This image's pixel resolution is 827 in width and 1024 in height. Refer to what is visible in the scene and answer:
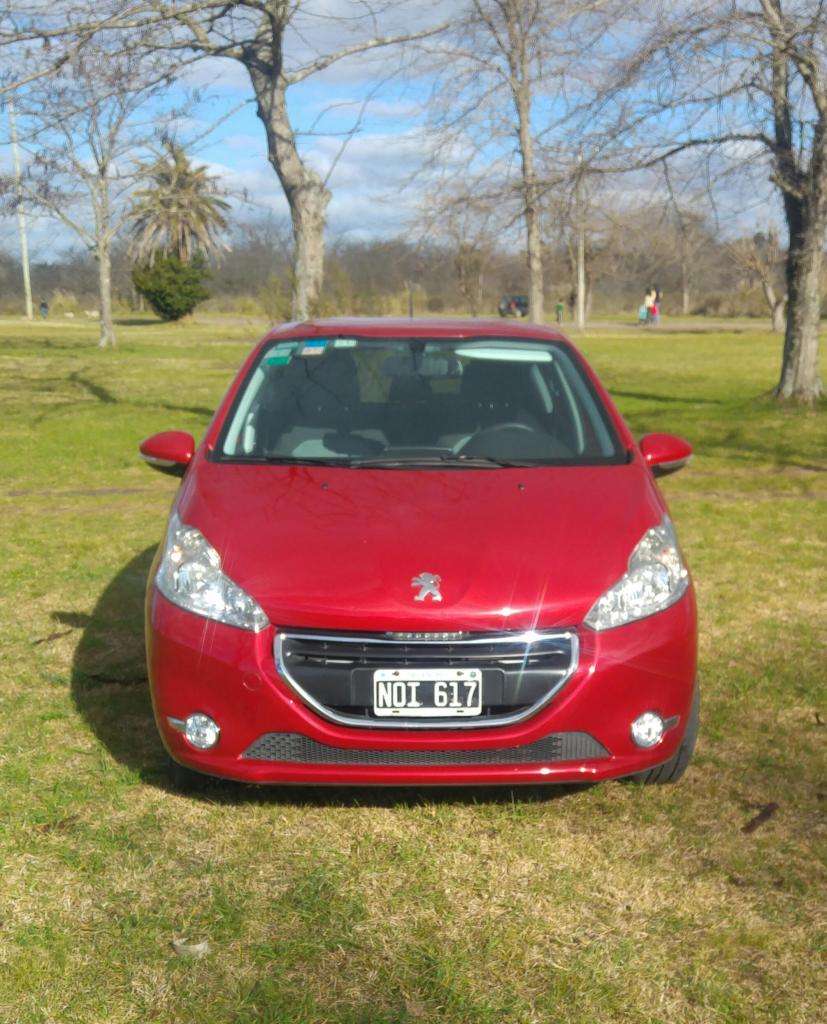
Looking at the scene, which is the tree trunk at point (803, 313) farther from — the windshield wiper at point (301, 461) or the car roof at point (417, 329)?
the windshield wiper at point (301, 461)

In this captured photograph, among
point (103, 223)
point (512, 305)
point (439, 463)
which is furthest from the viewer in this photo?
point (512, 305)

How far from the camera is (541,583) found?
3.40 m

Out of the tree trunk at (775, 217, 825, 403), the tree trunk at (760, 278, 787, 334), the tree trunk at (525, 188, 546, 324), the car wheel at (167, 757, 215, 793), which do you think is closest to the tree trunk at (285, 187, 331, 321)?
the tree trunk at (525, 188, 546, 324)

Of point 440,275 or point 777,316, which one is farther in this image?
point 777,316

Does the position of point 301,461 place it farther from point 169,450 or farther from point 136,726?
point 136,726

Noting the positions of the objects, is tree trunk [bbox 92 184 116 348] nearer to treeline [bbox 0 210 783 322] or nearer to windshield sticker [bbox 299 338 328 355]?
treeline [bbox 0 210 783 322]

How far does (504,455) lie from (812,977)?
2.17 metres

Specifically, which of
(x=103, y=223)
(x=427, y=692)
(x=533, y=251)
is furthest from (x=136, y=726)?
(x=103, y=223)

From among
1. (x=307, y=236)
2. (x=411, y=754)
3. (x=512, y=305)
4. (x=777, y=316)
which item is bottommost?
(x=411, y=754)

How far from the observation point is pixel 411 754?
3.35 metres

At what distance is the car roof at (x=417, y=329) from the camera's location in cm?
500

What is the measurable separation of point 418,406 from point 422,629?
5.44ft

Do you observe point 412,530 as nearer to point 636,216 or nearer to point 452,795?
point 452,795

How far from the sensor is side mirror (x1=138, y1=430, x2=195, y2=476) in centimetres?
456
